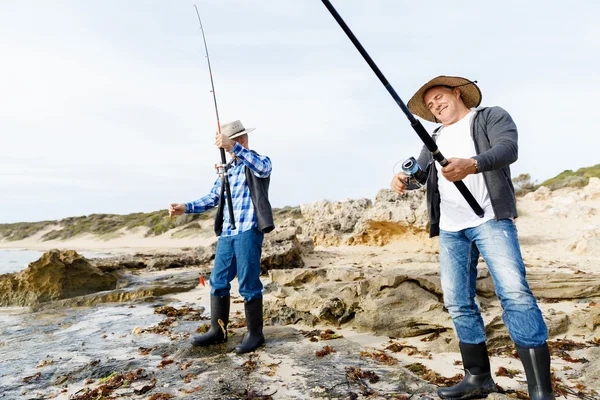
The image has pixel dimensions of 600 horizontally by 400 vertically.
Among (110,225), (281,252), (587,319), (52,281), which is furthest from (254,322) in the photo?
→ (110,225)

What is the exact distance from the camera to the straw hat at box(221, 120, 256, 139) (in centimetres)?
441

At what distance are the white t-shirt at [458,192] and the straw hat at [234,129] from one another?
2081 millimetres

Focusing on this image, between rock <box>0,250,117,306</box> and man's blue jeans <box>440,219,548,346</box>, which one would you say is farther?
rock <box>0,250,117,306</box>

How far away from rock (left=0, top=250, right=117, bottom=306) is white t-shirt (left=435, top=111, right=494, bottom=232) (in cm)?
842

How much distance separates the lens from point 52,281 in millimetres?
8922

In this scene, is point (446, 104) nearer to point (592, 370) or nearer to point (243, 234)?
point (243, 234)

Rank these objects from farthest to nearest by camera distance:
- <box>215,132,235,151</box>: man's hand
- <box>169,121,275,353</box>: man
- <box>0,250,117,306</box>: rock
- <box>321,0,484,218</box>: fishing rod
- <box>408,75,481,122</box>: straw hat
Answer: <box>0,250,117,306</box>: rock → <box>169,121,275,353</box>: man → <box>215,132,235,151</box>: man's hand → <box>408,75,481,122</box>: straw hat → <box>321,0,484,218</box>: fishing rod

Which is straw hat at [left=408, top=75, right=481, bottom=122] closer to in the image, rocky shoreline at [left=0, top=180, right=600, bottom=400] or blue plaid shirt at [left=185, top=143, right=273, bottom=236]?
blue plaid shirt at [left=185, top=143, right=273, bottom=236]

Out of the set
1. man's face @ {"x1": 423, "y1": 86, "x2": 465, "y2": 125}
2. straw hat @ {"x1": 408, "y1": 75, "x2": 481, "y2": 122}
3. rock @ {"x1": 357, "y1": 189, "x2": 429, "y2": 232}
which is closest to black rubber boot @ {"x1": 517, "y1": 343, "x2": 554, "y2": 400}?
man's face @ {"x1": 423, "y1": 86, "x2": 465, "y2": 125}

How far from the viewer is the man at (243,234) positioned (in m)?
4.16

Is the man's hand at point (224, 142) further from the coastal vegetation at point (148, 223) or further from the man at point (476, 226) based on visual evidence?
the coastal vegetation at point (148, 223)

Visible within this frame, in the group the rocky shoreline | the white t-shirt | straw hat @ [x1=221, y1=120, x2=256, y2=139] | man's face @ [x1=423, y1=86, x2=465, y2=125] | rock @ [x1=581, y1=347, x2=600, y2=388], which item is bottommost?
rock @ [x1=581, y1=347, x2=600, y2=388]

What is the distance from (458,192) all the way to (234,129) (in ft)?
7.88

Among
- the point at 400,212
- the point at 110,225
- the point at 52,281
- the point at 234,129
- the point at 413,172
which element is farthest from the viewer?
the point at 110,225
